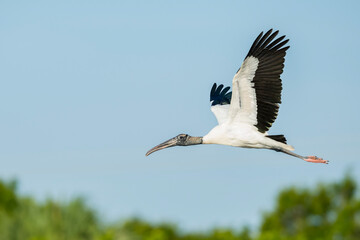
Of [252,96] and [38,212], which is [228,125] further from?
[38,212]

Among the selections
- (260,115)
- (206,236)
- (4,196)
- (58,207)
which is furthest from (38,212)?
(206,236)

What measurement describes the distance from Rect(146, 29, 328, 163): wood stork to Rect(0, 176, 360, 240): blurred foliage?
8147 millimetres

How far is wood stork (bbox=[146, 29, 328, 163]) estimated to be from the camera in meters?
15.7

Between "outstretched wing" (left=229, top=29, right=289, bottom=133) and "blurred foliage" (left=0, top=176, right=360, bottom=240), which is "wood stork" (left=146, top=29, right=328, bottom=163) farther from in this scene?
"blurred foliage" (left=0, top=176, right=360, bottom=240)

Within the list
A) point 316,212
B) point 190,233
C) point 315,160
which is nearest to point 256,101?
point 315,160

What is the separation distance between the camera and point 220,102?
59.9ft

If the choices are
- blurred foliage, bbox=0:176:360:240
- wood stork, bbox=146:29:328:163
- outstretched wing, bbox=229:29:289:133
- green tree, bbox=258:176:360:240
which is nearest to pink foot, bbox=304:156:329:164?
wood stork, bbox=146:29:328:163

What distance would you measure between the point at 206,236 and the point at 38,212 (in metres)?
24.5

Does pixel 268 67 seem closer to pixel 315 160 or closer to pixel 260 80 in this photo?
pixel 260 80

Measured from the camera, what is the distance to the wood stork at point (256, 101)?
15.7 metres

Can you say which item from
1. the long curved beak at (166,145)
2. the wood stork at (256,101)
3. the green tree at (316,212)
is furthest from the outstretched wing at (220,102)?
the green tree at (316,212)

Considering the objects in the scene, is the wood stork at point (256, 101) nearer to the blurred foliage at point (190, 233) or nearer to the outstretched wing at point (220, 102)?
the outstretched wing at point (220, 102)

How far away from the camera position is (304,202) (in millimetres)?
67250

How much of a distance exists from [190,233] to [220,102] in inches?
1433
